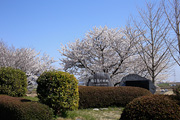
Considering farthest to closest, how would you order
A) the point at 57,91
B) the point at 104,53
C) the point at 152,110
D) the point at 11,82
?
the point at 104,53
the point at 11,82
the point at 57,91
the point at 152,110

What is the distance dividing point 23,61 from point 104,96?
11.8 m

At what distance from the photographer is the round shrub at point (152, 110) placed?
474cm

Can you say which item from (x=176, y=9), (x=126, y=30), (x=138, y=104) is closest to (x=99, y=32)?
(x=126, y=30)

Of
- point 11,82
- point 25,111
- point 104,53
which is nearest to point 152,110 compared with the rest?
point 25,111

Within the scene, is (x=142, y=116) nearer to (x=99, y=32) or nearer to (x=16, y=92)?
(x=16, y=92)

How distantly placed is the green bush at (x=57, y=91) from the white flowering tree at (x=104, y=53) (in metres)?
9.91

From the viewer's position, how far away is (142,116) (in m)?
4.80

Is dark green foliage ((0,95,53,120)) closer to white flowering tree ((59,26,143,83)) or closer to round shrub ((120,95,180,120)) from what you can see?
round shrub ((120,95,180,120))

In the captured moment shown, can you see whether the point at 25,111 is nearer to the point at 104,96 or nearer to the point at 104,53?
the point at 104,96

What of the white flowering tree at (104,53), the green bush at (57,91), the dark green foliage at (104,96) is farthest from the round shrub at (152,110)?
the white flowering tree at (104,53)

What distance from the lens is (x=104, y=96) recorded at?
10.7 metres

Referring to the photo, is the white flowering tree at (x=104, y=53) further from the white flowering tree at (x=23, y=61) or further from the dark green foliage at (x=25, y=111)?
the dark green foliage at (x=25, y=111)

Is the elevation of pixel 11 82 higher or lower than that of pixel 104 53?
lower

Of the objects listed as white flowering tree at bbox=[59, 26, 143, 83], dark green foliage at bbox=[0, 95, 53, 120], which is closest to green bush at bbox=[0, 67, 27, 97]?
dark green foliage at bbox=[0, 95, 53, 120]
